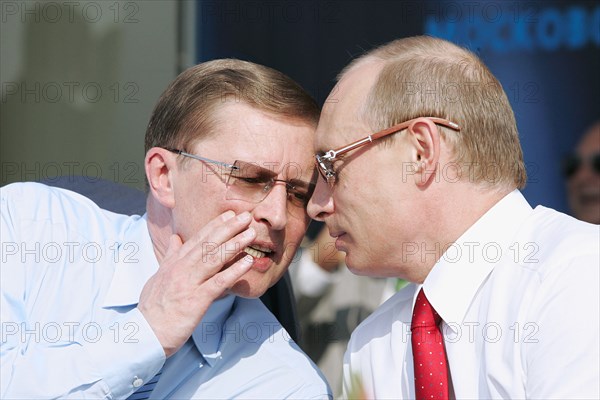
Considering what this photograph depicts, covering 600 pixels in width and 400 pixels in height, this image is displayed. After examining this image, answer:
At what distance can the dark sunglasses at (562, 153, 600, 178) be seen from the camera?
4.00 m

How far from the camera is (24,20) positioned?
379 centimetres

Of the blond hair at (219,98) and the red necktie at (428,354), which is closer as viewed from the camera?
the red necktie at (428,354)

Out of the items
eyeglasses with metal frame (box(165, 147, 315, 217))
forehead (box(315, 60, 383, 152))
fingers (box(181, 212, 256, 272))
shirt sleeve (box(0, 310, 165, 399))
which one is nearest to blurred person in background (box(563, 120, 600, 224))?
forehead (box(315, 60, 383, 152))

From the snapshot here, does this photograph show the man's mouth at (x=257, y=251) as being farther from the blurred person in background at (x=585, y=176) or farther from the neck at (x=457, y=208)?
the blurred person in background at (x=585, y=176)

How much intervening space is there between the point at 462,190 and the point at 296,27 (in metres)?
2.29

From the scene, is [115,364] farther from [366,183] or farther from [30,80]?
[30,80]

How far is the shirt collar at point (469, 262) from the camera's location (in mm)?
2010

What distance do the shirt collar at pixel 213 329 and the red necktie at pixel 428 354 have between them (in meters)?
0.59

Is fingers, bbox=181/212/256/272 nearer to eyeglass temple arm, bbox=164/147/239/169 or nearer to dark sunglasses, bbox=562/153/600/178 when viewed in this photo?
eyeglass temple arm, bbox=164/147/239/169

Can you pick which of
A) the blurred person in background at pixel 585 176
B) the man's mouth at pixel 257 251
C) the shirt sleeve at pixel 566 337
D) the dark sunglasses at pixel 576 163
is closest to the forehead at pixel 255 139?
the man's mouth at pixel 257 251

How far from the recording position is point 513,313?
73.0 inches

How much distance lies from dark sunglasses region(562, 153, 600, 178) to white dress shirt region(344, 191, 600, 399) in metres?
2.08

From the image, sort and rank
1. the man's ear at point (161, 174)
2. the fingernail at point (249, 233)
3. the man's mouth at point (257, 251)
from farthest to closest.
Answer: the man's ear at point (161, 174)
the man's mouth at point (257, 251)
the fingernail at point (249, 233)

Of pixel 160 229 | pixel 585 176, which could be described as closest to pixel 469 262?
pixel 160 229
